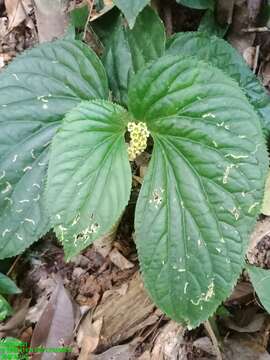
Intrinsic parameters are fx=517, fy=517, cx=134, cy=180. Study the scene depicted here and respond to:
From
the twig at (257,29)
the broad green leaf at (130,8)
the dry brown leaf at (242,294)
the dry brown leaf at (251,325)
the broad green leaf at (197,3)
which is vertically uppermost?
the broad green leaf at (130,8)

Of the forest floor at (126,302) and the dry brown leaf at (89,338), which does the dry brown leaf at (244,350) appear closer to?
the forest floor at (126,302)

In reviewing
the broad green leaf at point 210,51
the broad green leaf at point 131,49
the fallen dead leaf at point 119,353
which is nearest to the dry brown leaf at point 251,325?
the fallen dead leaf at point 119,353

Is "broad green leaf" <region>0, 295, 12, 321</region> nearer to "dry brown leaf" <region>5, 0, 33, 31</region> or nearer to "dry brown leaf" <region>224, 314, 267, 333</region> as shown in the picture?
"dry brown leaf" <region>224, 314, 267, 333</region>

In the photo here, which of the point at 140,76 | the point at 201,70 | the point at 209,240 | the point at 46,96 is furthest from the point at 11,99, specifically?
the point at 209,240

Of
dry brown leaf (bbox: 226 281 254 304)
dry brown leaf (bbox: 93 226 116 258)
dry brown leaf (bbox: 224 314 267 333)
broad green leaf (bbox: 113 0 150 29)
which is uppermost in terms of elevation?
broad green leaf (bbox: 113 0 150 29)

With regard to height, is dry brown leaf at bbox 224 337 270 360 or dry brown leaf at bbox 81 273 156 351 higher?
dry brown leaf at bbox 81 273 156 351

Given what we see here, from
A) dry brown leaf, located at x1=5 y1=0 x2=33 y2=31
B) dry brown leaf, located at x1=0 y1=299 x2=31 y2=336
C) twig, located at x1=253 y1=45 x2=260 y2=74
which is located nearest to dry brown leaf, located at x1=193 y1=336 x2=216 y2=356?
dry brown leaf, located at x1=0 y1=299 x2=31 y2=336
